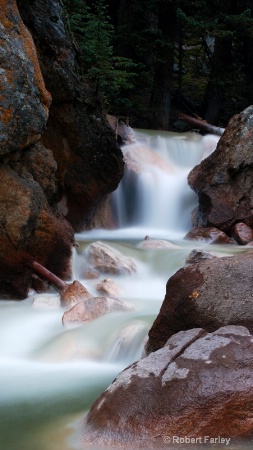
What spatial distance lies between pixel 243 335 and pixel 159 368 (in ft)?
2.07

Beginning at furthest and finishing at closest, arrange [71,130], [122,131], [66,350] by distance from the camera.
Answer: [122,131] < [71,130] < [66,350]

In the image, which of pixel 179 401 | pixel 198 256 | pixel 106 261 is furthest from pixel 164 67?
pixel 179 401

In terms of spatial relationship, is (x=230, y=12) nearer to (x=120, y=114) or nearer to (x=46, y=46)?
(x=120, y=114)

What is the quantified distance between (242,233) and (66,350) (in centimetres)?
576

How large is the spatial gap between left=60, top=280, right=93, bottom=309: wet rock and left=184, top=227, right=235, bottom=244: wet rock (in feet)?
13.4

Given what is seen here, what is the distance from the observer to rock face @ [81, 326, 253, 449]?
3.46 meters

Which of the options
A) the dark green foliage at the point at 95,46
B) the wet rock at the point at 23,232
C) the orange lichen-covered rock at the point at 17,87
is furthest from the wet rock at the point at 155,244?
the dark green foliage at the point at 95,46

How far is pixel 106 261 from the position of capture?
27.3 ft

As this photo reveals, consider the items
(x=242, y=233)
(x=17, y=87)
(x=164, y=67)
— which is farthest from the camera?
(x=164, y=67)

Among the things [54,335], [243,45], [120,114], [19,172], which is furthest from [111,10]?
[54,335]

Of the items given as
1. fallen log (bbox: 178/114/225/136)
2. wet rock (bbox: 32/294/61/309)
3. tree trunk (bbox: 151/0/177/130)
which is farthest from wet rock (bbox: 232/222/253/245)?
tree trunk (bbox: 151/0/177/130)

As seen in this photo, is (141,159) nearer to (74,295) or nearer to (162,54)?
(162,54)

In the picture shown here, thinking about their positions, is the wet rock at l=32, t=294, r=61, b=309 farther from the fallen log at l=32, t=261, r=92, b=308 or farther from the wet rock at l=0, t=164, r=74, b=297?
the wet rock at l=0, t=164, r=74, b=297

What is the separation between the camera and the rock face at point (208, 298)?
4.55 meters
